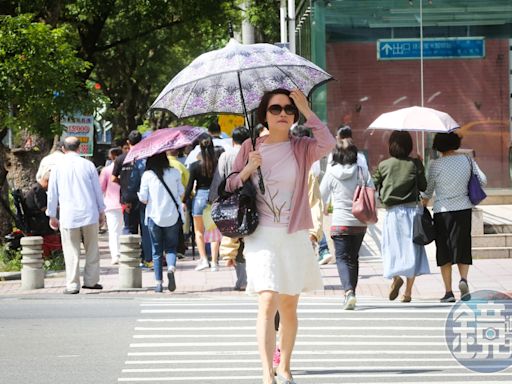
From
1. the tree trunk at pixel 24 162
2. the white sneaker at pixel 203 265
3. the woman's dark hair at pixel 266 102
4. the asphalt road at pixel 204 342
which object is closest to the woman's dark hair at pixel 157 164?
the asphalt road at pixel 204 342

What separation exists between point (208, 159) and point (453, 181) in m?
4.32

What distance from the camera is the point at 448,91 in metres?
26.0

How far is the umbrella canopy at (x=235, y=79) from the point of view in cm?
885

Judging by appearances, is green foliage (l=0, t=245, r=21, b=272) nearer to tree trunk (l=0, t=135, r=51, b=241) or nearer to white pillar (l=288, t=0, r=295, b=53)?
tree trunk (l=0, t=135, r=51, b=241)

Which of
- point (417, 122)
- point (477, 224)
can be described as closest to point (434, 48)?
point (477, 224)

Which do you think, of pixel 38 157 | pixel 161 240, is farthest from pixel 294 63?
pixel 38 157

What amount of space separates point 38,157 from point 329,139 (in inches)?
534

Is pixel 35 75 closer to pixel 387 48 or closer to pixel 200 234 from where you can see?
pixel 200 234

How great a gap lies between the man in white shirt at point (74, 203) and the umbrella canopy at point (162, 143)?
83 centimetres

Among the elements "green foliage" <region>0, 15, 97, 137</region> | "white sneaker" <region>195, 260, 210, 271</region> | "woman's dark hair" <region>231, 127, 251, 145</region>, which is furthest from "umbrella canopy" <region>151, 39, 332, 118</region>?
"green foliage" <region>0, 15, 97, 137</region>

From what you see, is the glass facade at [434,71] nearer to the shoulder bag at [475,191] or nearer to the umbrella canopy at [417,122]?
the umbrella canopy at [417,122]

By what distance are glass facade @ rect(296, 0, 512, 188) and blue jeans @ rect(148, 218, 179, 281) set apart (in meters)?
11.8

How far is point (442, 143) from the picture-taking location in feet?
41.6

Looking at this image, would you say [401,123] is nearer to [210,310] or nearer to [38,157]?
[210,310]
